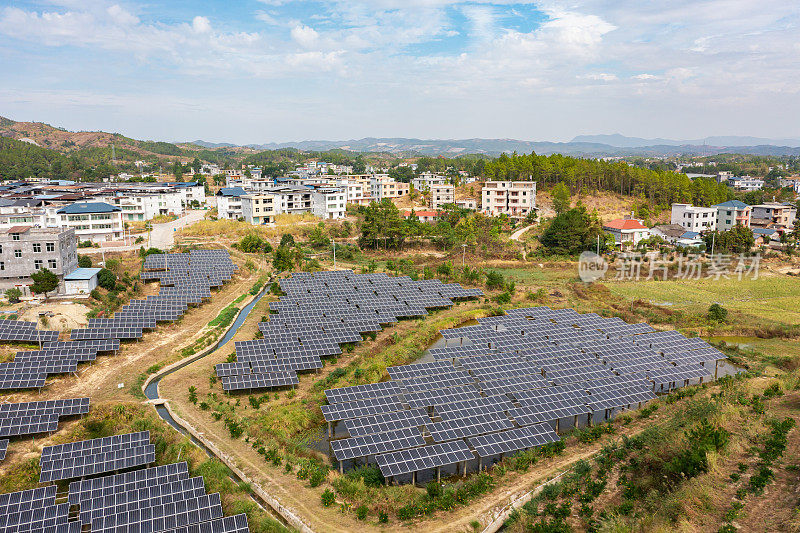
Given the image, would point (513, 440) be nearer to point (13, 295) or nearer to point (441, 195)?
point (13, 295)

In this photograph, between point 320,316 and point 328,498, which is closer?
point 328,498

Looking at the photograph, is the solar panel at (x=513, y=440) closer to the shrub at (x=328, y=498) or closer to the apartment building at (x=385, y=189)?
the shrub at (x=328, y=498)

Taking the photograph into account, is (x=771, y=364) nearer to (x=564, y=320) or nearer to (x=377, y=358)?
(x=564, y=320)

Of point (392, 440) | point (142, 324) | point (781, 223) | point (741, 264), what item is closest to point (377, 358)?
point (392, 440)

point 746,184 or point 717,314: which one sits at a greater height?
point 746,184

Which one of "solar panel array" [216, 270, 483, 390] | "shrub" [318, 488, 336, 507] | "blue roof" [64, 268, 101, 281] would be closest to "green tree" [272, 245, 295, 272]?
"solar panel array" [216, 270, 483, 390]

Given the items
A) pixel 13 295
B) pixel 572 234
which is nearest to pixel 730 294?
pixel 572 234

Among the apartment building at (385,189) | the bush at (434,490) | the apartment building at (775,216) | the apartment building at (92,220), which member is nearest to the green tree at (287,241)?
the apartment building at (92,220)

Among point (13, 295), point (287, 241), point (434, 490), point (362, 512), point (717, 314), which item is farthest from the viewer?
point (287, 241)
